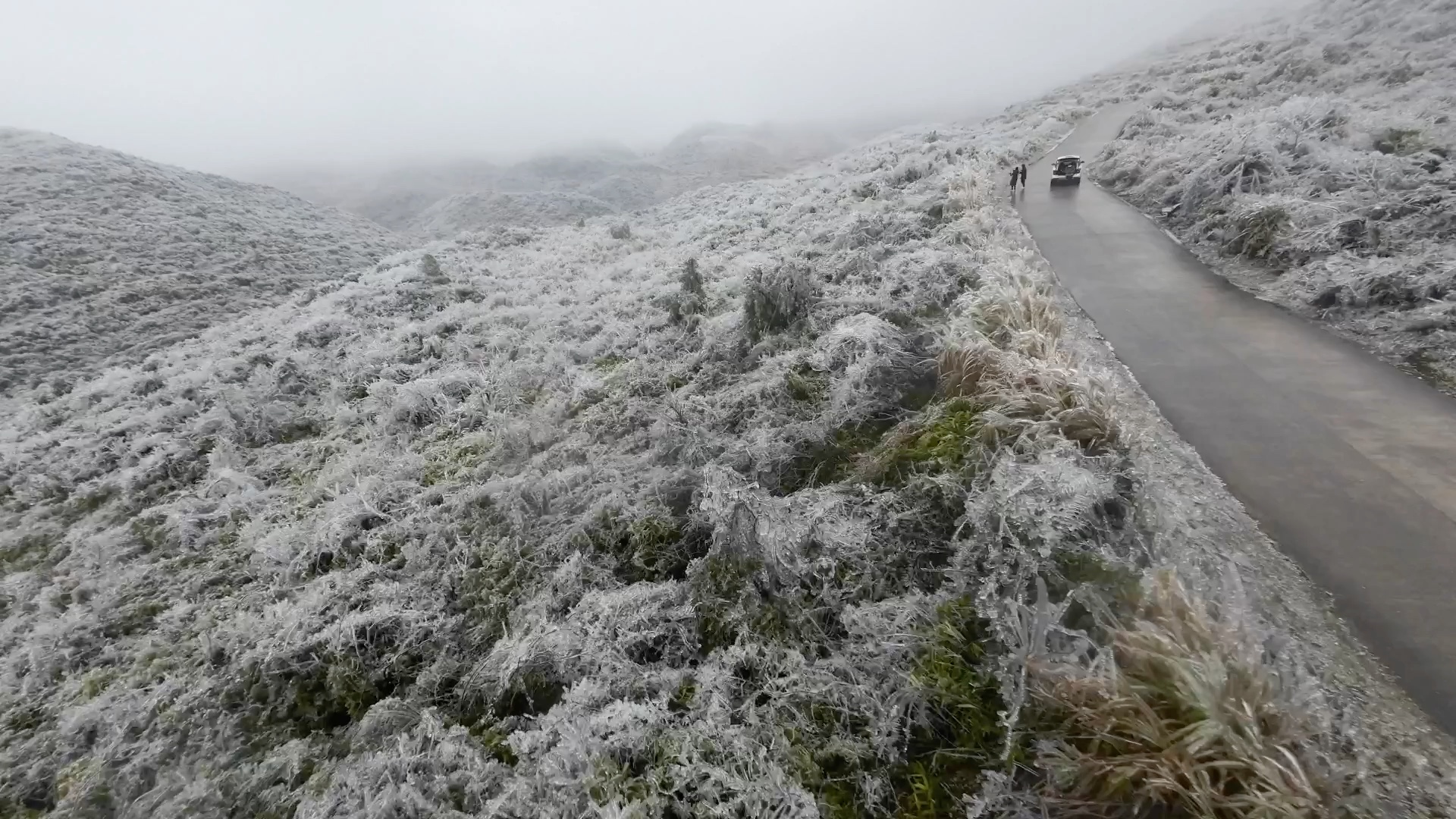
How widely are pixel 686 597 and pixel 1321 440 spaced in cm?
588

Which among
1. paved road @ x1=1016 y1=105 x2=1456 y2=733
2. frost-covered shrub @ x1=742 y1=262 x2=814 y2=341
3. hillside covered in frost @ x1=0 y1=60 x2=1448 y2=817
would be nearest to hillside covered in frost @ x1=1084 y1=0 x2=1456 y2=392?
paved road @ x1=1016 y1=105 x2=1456 y2=733

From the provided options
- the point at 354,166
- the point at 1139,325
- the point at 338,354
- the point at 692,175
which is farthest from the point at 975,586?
the point at 354,166

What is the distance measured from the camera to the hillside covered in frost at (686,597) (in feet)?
10.8

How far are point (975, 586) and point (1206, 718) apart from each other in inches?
64.4

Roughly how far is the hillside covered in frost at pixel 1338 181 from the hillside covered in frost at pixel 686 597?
3.18m

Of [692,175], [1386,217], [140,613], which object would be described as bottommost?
[140,613]

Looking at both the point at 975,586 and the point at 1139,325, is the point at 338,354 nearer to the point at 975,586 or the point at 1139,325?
the point at 975,586

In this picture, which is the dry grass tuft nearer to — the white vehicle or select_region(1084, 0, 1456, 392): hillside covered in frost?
select_region(1084, 0, 1456, 392): hillside covered in frost

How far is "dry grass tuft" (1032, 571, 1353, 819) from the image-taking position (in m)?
2.63

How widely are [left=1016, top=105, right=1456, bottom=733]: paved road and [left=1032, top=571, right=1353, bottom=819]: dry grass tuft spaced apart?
1.19 metres

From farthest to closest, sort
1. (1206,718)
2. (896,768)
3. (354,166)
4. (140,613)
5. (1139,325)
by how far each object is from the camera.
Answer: (354,166), (1139,325), (140,613), (896,768), (1206,718)

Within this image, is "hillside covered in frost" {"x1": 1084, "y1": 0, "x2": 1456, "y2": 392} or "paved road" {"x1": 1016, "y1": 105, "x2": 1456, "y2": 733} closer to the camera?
"paved road" {"x1": 1016, "y1": 105, "x2": 1456, "y2": 733}

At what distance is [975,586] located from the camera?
14.4 feet

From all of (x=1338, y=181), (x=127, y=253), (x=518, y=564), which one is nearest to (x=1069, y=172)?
(x=1338, y=181)
